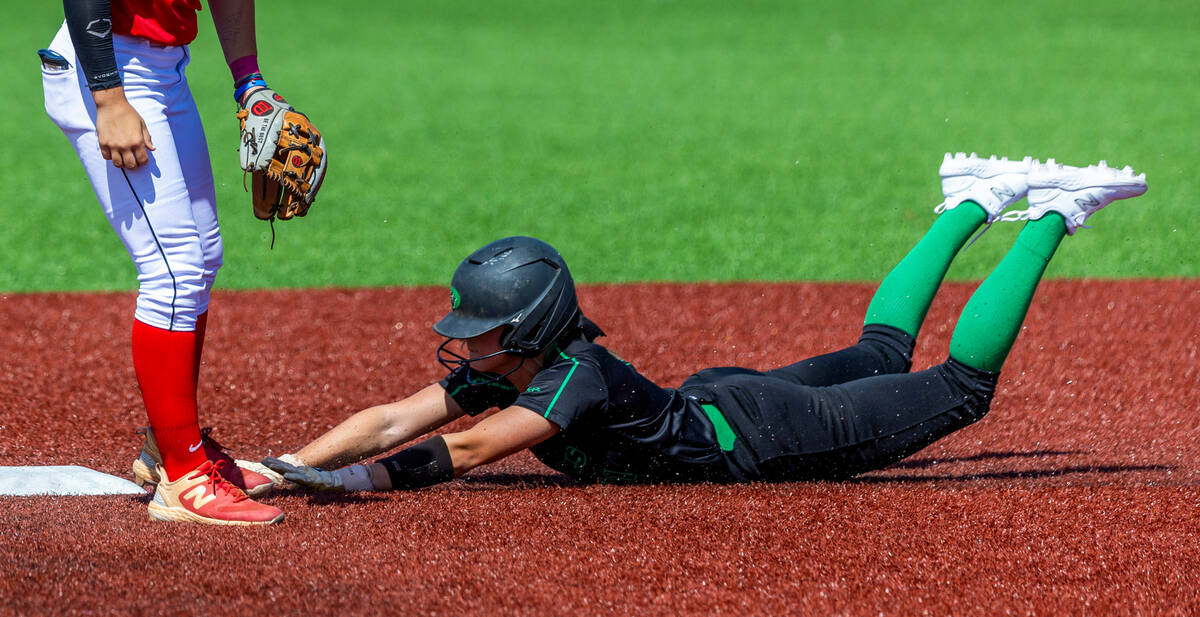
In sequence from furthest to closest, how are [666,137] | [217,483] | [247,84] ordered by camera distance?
[666,137], [247,84], [217,483]

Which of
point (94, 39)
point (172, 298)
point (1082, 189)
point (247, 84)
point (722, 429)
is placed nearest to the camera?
point (94, 39)

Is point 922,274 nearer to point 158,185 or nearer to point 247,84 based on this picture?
point 247,84

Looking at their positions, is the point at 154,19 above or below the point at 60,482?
above

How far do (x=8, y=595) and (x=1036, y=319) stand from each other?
5.65 m

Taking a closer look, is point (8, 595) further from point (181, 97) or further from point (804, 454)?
point (804, 454)

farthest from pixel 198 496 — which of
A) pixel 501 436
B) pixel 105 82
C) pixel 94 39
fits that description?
pixel 94 39

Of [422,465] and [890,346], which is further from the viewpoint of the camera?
[890,346]

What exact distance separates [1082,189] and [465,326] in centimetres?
214

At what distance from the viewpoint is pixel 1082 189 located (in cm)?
463

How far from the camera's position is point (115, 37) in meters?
3.65

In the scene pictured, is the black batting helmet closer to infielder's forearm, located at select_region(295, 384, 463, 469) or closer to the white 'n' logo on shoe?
infielder's forearm, located at select_region(295, 384, 463, 469)

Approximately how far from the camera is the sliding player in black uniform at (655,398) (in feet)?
13.1

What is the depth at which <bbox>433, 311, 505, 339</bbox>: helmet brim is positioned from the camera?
13.1ft

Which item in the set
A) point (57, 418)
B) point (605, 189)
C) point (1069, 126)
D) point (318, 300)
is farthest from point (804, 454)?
point (1069, 126)
